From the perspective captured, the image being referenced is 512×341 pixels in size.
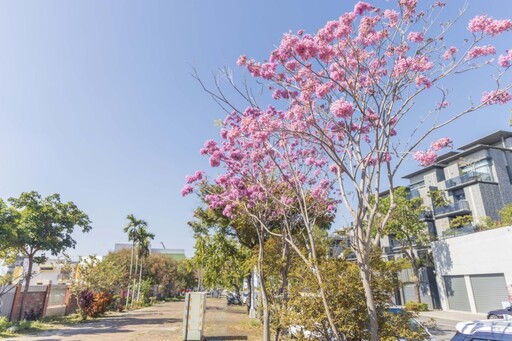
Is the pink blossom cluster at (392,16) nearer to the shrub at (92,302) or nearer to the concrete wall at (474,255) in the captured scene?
the concrete wall at (474,255)

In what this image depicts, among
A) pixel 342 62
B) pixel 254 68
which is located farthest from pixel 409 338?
pixel 254 68

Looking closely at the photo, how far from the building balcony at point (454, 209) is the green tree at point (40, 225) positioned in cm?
3806

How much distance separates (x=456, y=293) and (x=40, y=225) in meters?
31.8

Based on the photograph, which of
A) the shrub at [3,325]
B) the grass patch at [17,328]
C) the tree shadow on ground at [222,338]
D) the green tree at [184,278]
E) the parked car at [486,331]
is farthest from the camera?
the green tree at [184,278]

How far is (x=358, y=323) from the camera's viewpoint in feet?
19.4

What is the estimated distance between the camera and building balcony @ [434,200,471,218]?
3700cm

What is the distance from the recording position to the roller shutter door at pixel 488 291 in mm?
23688

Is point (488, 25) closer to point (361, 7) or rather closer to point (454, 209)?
point (361, 7)

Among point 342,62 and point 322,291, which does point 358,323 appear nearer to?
point 322,291

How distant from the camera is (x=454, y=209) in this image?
124 feet

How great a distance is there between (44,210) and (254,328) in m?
14.4

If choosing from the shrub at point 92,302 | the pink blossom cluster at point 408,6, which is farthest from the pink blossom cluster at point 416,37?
the shrub at point 92,302

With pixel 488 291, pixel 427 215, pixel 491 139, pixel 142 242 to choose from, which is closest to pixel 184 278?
pixel 142 242

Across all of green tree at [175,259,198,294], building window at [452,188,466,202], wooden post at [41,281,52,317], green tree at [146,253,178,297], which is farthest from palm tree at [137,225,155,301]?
building window at [452,188,466,202]
